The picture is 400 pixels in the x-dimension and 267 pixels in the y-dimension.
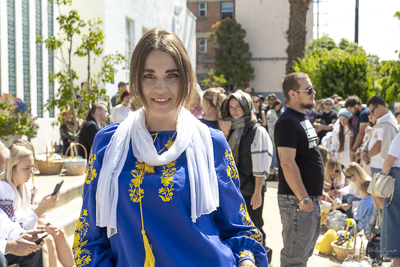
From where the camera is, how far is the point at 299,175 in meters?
4.36

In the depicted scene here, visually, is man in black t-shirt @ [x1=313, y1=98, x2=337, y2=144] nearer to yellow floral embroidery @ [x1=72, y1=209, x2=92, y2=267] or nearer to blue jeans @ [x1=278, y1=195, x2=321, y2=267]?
blue jeans @ [x1=278, y1=195, x2=321, y2=267]

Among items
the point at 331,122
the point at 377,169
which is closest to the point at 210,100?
the point at 377,169

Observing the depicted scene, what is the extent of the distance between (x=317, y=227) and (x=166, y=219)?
2751mm

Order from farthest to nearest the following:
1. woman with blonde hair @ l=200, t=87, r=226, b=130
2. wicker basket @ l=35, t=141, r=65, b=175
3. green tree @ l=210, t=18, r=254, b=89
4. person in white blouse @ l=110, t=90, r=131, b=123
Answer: green tree @ l=210, t=18, r=254, b=89
person in white blouse @ l=110, t=90, r=131, b=123
wicker basket @ l=35, t=141, r=65, b=175
woman with blonde hair @ l=200, t=87, r=226, b=130

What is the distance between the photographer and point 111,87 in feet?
50.6

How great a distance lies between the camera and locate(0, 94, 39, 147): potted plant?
8.57 m

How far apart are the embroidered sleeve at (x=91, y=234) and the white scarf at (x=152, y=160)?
4 centimetres

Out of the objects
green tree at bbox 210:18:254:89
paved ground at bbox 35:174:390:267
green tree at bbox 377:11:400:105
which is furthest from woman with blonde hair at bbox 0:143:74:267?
green tree at bbox 210:18:254:89

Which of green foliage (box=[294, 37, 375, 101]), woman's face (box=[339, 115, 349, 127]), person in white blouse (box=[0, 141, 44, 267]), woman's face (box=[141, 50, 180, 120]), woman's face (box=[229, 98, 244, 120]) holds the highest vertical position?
green foliage (box=[294, 37, 375, 101])

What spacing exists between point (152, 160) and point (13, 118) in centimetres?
734

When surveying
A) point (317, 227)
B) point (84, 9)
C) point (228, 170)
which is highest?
point (84, 9)

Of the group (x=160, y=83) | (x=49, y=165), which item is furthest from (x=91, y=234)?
(x=49, y=165)

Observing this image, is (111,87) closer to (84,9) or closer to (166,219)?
(84,9)

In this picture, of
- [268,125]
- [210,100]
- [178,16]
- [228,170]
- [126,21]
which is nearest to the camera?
[228,170]
